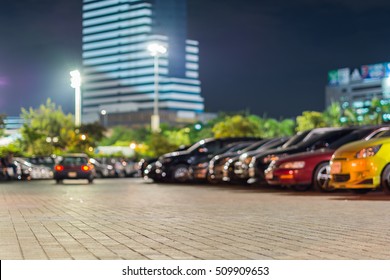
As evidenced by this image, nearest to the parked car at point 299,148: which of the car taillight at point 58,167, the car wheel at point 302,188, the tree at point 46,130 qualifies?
the car wheel at point 302,188

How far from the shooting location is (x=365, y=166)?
700 inches

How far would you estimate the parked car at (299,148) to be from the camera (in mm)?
22391

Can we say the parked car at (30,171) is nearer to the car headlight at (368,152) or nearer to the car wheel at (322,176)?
the car wheel at (322,176)

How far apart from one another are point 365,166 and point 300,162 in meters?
2.97

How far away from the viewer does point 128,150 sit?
337 feet

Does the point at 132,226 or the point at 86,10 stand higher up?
the point at 86,10

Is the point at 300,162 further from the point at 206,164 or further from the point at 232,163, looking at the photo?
the point at 206,164

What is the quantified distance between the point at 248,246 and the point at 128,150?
310ft

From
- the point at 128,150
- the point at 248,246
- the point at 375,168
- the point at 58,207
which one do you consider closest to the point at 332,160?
the point at 375,168

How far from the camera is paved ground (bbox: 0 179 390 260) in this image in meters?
7.99

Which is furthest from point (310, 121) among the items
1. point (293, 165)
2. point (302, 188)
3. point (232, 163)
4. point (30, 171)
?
point (293, 165)
